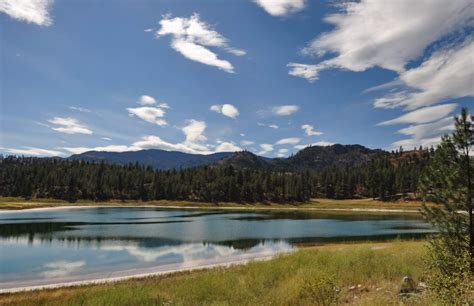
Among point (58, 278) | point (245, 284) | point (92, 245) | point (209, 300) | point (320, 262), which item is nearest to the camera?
point (209, 300)

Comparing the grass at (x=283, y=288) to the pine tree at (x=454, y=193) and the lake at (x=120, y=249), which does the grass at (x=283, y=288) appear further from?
the lake at (x=120, y=249)

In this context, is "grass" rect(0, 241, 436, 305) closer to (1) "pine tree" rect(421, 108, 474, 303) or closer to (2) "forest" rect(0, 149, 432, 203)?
(1) "pine tree" rect(421, 108, 474, 303)

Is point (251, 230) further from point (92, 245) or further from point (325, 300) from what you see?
point (325, 300)

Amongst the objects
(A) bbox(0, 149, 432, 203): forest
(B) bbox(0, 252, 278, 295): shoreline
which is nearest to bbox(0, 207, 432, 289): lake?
(B) bbox(0, 252, 278, 295): shoreline

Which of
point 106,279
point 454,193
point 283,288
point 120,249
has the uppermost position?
point 454,193

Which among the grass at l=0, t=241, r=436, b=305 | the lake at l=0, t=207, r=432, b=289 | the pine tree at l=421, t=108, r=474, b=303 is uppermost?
the pine tree at l=421, t=108, r=474, b=303

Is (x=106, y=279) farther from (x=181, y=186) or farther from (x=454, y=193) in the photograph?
(x=181, y=186)

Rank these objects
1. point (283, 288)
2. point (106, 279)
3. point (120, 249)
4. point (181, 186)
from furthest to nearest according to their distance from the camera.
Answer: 1. point (181, 186)
2. point (120, 249)
3. point (106, 279)
4. point (283, 288)

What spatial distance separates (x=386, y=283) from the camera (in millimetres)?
17062

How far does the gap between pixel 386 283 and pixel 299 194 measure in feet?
537

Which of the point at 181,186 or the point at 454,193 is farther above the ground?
the point at 181,186

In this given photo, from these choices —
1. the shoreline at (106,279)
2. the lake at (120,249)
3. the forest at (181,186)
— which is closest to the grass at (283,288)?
the shoreline at (106,279)

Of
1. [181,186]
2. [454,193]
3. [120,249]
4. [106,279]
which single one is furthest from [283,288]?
[181,186]

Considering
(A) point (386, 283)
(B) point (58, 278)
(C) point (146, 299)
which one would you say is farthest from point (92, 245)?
(A) point (386, 283)
